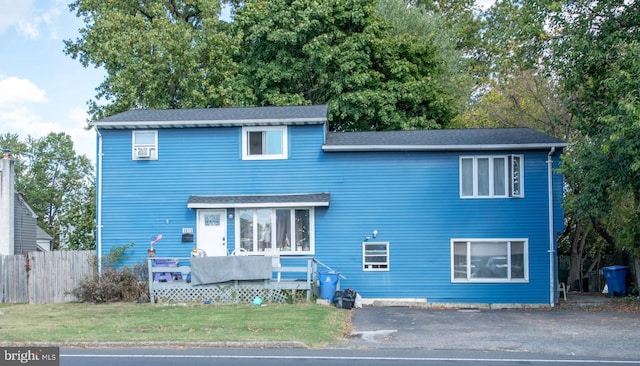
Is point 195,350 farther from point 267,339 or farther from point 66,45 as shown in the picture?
point 66,45

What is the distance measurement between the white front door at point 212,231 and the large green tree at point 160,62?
10176 millimetres

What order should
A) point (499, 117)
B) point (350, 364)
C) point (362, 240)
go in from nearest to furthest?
point (350, 364) < point (362, 240) < point (499, 117)

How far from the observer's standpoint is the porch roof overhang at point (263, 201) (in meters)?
22.2

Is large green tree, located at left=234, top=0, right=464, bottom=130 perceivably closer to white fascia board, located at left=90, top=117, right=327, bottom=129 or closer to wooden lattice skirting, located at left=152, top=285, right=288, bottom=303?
white fascia board, located at left=90, top=117, right=327, bottom=129

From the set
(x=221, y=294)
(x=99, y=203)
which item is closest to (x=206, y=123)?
(x=99, y=203)

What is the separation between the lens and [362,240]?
22609mm

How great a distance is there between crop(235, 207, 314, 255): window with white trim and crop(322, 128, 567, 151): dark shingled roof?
2435 millimetres

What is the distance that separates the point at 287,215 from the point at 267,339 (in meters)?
9.07

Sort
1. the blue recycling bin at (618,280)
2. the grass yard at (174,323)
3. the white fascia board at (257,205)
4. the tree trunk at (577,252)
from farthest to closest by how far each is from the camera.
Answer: the tree trunk at (577,252) < the blue recycling bin at (618,280) < the white fascia board at (257,205) < the grass yard at (174,323)

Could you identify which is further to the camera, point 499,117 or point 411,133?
point 499,117

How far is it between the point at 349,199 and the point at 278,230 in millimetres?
2530

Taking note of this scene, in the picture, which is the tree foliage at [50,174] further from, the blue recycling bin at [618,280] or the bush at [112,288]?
the blue recycling bin at [618,280]

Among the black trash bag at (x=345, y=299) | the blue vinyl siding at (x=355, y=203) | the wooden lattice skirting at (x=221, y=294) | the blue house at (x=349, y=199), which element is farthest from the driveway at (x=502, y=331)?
the wooden lattice skirting at (x=221, y=294)

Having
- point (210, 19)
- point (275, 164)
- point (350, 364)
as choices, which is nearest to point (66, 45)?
point (210, 19)
